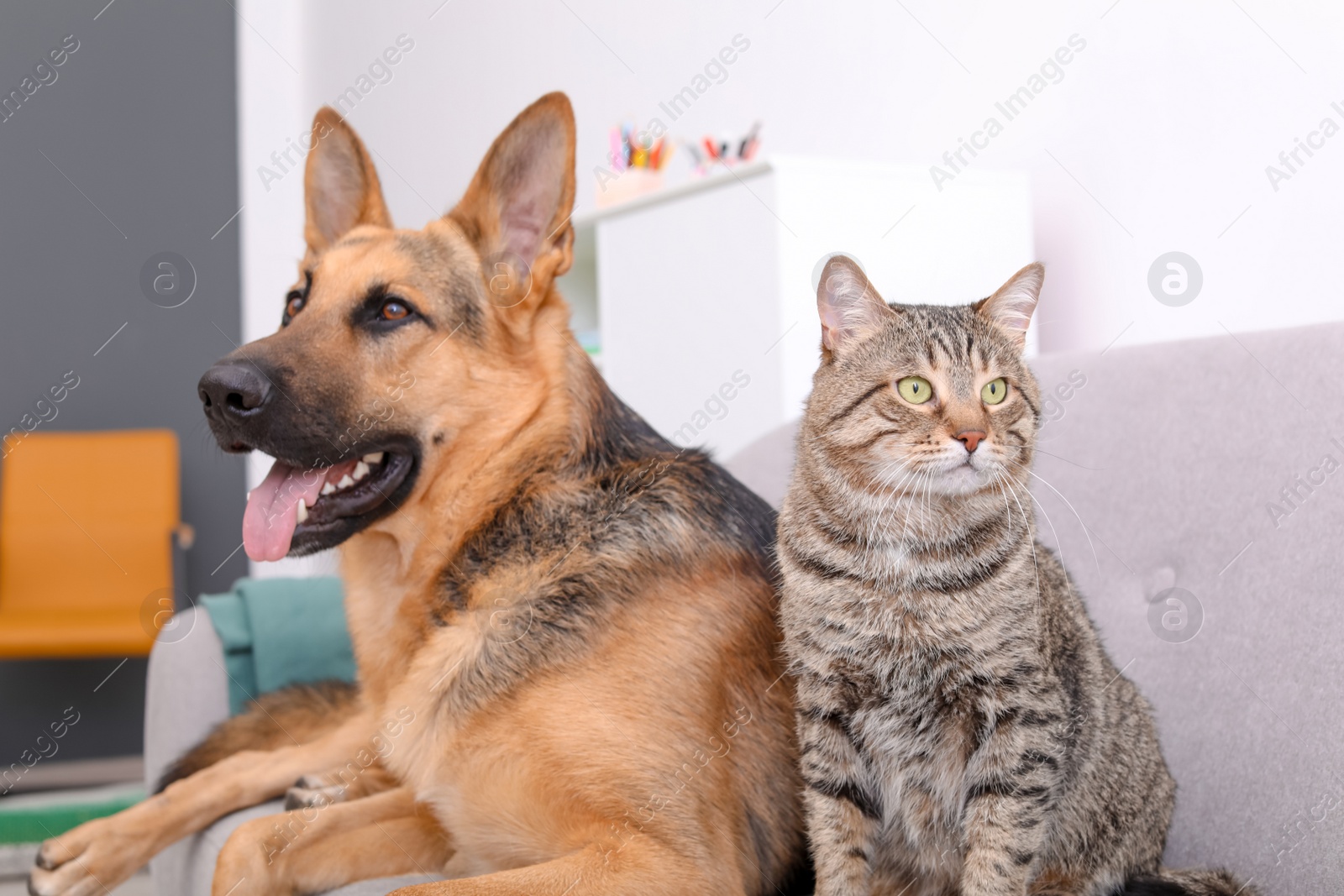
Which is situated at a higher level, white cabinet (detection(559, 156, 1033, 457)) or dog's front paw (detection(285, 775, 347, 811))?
white cabinet (detection(559, 156, 1033, 457))

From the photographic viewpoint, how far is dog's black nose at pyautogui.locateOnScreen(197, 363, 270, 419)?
1.65m

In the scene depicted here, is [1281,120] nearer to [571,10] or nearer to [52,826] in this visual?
[571,10]

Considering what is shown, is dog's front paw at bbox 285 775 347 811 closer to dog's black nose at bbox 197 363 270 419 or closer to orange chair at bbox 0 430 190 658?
dog's black nose at bbox 197 363 270 419

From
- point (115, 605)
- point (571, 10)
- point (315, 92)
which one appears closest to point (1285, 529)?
point (571, 10)

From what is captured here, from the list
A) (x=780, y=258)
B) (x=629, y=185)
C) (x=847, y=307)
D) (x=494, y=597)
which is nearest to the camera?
(x=847, y=307)

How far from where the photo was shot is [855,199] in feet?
10.5

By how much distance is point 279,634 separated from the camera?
2479 millimetres

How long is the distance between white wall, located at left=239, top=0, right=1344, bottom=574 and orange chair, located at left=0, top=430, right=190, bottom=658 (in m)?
3.19

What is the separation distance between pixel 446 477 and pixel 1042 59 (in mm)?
2482

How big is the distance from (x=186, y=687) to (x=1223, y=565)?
7.10 ft

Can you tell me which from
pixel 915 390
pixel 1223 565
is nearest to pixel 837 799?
pixel 915 390

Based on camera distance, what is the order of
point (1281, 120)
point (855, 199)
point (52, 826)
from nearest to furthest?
point (1281, 120), point (855, 199), point (52, 826)

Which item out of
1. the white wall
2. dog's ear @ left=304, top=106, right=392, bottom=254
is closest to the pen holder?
the white wall

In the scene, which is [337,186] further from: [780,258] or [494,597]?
[780,258]
